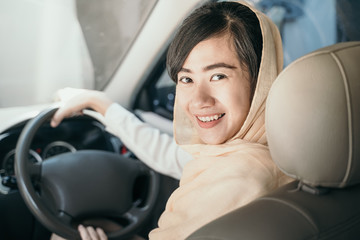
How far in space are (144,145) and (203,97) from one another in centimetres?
77

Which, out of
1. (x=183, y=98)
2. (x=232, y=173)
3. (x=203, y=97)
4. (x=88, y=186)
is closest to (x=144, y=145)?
(x=88, y=186)

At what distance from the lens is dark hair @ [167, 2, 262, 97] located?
3.69 ft

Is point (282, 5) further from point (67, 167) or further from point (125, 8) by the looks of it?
point (67, 167)

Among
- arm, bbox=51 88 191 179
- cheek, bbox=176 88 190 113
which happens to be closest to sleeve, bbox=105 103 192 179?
arm, bbox=51 88 191 179

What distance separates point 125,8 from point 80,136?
70 cm

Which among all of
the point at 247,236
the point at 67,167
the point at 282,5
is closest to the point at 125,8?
the point at 282,5

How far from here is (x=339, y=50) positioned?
0.86 m

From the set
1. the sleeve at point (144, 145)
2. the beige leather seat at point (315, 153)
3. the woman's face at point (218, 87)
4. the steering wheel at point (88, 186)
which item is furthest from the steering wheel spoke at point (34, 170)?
the beige leather seat at point (315, 153)

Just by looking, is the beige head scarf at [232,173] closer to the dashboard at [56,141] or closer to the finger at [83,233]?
the finger at [83,233]

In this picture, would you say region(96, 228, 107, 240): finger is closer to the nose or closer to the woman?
the woman

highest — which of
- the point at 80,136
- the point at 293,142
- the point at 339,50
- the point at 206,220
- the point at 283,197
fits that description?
the point at 339,50

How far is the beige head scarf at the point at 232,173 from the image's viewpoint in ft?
3.14

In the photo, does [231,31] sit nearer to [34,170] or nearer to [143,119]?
[34,170]

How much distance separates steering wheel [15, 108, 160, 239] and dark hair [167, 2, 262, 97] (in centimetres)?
70
